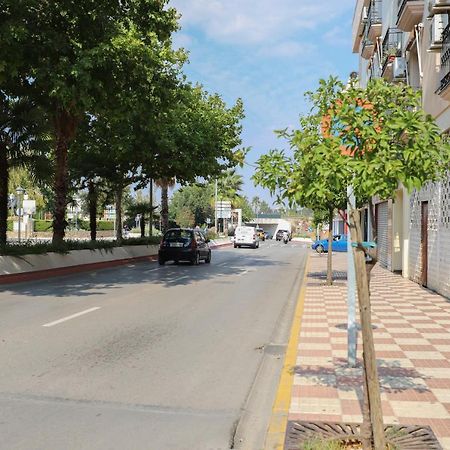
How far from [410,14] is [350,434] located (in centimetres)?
1493

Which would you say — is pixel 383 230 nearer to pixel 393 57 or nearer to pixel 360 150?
pixel 393 57

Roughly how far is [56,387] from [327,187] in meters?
3.64

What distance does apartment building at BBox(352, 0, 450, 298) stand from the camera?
43.4 ft

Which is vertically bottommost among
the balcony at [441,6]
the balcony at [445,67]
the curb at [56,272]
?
the curb at [56,272]

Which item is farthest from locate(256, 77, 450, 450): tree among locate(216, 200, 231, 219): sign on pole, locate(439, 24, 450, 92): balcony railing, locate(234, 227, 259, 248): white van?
locate(216, 200, 231, 219): sign on pole

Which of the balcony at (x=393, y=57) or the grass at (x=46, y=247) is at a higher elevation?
the balcony at (x=393, y=57)

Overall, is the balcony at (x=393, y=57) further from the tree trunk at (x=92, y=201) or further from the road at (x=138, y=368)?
the tree trunk at (x=92, y=201)

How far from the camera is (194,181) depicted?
2858cm

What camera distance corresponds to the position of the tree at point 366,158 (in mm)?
3881

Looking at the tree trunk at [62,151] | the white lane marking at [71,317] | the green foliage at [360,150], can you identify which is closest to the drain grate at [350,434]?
the green foliage at [360,150]

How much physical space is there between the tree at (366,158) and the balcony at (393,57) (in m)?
13.8

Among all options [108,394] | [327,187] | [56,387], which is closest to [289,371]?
[108,394]

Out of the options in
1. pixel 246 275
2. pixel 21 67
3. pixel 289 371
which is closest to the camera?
pixel 289 371

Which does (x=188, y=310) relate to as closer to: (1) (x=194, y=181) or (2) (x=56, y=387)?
(2) (x=56, y=387)
